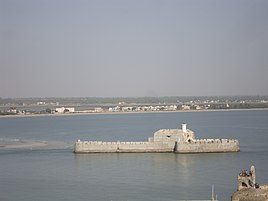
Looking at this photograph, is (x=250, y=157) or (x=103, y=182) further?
(x=250, y=157)

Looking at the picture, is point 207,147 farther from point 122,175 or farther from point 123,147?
point 122,175

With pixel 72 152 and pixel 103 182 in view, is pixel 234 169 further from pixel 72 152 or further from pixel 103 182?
pixel 72 152

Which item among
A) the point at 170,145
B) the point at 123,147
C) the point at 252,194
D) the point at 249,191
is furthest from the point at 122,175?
the point at 252,194

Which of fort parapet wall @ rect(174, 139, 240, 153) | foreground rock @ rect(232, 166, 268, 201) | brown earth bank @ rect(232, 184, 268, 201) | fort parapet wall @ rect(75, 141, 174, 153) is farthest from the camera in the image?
fort parapet wall @ rect(75, 141, 174, 153)

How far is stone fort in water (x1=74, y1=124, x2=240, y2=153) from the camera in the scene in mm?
54750

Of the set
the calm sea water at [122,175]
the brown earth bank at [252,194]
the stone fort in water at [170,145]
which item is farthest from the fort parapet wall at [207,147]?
the brown earth bank at [252,194]

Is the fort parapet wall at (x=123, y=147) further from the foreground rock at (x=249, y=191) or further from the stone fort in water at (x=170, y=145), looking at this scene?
the foreground rock at (x=249, y=191)

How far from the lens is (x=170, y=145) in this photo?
182 feet

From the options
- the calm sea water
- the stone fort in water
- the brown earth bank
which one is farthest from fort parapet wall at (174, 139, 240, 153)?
the brown earth bank

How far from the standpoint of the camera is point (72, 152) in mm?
59375

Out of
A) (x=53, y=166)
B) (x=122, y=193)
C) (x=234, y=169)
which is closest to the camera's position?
(x=122, y=193)

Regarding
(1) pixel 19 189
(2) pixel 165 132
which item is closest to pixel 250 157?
(2) pixel 165 132

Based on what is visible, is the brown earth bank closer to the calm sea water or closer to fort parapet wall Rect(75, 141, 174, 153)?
the calm sea water

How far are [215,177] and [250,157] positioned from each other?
11593 mm
